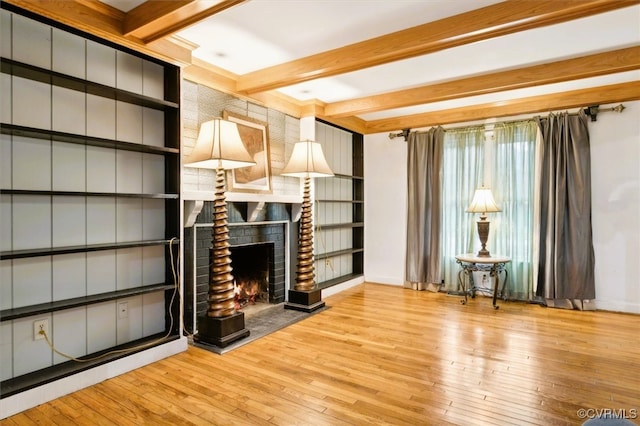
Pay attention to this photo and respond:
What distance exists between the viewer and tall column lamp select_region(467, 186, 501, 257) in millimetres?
4605

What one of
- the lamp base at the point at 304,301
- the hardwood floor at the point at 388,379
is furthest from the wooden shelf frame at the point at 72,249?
the lamp base at the point at 304,301

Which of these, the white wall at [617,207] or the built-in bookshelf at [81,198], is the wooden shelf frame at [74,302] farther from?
the white wall at [617,207]

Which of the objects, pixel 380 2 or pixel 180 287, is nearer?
pixel 380 2

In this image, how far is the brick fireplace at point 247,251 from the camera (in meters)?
3.38

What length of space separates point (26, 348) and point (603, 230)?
5650 millimetres

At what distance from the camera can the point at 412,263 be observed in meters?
5.51

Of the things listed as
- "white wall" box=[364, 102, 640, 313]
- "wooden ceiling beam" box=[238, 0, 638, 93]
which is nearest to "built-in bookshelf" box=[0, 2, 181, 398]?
"wooden ceiling beam" box=[238, 0, 638, 93]

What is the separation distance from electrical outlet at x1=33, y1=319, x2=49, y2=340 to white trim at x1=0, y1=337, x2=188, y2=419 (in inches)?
12.4

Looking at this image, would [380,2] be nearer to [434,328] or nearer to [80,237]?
[80,237]

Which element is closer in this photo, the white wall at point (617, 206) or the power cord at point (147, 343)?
the power cord at point (147, 343)

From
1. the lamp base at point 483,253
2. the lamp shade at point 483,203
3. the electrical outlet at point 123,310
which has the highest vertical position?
the lamp shade at point 483,203

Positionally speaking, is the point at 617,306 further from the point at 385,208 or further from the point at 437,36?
the point at 437,36

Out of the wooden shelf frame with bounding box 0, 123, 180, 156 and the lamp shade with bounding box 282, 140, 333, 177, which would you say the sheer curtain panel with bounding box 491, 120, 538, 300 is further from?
the wooden shelf frame with bounding box 0, 123, 180, 156

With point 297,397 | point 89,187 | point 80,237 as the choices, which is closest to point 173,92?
point 89,187
